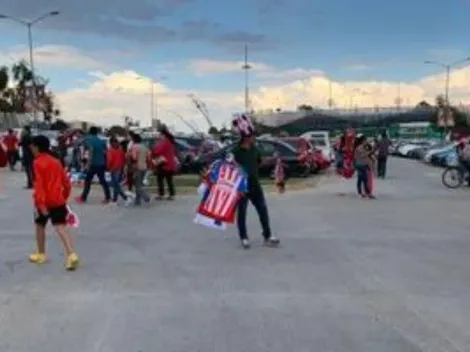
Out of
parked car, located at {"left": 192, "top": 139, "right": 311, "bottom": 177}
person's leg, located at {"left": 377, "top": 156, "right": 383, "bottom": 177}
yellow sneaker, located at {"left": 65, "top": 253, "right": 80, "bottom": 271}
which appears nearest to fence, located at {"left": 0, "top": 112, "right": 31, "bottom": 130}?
parked car, located at {"left": 192, "top": 139, "right": 311, "bottom": 177}

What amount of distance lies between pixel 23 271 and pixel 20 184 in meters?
18.4

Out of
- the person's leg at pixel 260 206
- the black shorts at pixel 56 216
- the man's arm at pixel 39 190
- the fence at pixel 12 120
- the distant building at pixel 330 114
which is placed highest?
the man's arm at pixel 39 190

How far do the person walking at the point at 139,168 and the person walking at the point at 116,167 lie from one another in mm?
387

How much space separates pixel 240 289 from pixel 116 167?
12332 millimetres

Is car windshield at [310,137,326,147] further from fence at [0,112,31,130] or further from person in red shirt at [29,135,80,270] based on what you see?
fence at [0,112,31,130]

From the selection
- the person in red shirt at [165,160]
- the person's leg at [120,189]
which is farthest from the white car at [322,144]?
the person's leg at [120,189]

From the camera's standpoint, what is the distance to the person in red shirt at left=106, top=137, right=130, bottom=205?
21.3m

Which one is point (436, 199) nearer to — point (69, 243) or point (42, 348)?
point (69, 243)

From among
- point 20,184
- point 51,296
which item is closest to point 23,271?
point 51,296

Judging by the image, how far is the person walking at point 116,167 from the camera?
70.0ft

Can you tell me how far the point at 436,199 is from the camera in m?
23.9

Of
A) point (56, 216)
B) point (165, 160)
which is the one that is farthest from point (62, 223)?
point (165, 160)

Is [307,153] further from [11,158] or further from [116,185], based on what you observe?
[116,185]

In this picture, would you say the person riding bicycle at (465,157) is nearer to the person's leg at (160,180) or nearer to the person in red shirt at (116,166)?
the person's leg at (160,180)
